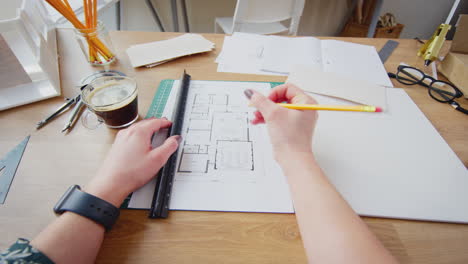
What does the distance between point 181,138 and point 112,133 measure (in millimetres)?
158

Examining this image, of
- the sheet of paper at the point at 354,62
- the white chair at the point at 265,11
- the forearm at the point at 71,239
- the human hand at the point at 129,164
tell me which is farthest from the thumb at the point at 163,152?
the white chair at the point at 265,11

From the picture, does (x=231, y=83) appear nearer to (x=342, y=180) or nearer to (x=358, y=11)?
(x=342, y=180)

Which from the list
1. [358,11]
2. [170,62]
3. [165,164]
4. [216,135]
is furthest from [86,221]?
[358,11]

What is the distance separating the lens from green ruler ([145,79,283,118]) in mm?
549

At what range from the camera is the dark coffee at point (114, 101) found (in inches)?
18.3

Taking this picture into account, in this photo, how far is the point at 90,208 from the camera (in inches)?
13.2

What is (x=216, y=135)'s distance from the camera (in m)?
0.50

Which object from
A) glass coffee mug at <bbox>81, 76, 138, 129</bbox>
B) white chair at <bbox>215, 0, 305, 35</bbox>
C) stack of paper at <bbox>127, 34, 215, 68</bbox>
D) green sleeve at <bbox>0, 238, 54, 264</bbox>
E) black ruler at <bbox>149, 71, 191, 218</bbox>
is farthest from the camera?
white chair at <bbox>215, 0, 305, 35</bbox>

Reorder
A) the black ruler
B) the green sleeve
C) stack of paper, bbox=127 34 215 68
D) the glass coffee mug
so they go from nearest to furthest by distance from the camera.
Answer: the green sleeve
the black ruler
the glass coffee mug
stack of paper, bbox=127 34 215 68

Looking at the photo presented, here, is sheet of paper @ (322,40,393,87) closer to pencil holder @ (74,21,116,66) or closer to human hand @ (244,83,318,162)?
human hand @ (244,83,318,162)

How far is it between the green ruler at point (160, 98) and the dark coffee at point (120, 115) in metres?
0.04

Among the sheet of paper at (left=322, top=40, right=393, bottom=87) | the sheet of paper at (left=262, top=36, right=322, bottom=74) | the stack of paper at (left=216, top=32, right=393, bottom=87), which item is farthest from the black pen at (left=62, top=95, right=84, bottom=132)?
the sheet of paper at (left=322, top=40, right=393, bottom=87)

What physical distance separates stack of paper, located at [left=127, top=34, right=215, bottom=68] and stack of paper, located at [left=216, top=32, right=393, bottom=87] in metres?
0.08

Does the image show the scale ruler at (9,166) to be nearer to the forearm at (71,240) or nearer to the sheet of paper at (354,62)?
the forearm at (71,240)
